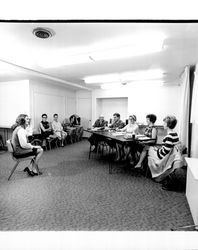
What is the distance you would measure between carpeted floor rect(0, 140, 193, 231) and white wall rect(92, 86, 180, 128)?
3.54 metres

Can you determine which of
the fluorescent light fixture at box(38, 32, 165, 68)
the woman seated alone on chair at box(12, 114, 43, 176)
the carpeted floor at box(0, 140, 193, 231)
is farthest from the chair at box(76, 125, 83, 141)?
the fluorescent light fixture at box(38, 32, 165, 68)

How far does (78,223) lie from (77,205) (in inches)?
13.9

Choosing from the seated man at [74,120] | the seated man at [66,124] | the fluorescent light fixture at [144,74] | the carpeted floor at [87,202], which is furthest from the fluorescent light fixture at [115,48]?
the seated man at [74,120]

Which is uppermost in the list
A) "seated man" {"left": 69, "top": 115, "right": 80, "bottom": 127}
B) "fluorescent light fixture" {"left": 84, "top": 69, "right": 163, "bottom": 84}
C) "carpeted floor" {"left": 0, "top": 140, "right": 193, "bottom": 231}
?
"fluorescent light fixture" {"left": 84, "top": 69, "right": 163, "bottom": 84}

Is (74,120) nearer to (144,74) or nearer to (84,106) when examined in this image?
(84,106)

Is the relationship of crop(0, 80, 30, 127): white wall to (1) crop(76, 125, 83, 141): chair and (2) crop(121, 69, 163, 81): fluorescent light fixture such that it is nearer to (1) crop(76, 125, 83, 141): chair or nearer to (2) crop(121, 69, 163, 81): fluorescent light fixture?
(2) crop(121, 69, 163, 81): fluorescent light fixture

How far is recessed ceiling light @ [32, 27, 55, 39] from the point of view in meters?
1.76

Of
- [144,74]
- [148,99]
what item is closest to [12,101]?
[144,74]

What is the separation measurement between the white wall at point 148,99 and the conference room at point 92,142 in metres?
2.21

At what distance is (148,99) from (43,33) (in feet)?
16.4

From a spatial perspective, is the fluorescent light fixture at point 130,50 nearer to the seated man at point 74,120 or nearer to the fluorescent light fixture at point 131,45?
the fluorescent light fixture at point 131,45

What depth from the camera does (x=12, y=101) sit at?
2.26m

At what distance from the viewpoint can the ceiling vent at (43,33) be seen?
1761mm
